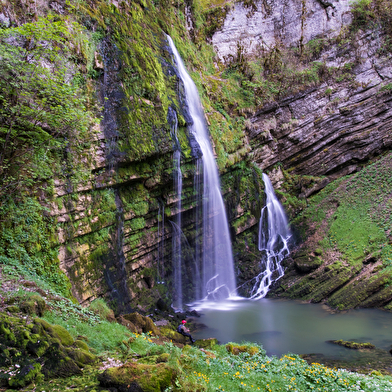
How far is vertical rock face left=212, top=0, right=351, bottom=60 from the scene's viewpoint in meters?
27.2

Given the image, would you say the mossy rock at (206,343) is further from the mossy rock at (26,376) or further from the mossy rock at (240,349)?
the mossy rock at (26,376)

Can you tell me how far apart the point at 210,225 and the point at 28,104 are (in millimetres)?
11434

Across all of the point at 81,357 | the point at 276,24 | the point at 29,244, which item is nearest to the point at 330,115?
the point at 276,24

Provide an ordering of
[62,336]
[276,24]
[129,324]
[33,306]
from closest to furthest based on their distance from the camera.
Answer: [62,336] → [33,306] → [129,324] → [276,24]

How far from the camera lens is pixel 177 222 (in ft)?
50.2

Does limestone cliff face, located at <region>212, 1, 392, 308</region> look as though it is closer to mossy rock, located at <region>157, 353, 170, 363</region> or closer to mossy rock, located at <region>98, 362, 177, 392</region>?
mossy rock, located at <region>157, 353, 170, 363</region>

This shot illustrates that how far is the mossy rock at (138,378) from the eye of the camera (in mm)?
4059

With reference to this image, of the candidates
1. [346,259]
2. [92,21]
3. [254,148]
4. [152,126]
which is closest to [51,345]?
[152,126]

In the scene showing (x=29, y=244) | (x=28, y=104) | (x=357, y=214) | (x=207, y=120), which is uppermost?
(x=207, y=120)

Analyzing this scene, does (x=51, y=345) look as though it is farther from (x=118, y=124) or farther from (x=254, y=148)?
(x=254, y=148)

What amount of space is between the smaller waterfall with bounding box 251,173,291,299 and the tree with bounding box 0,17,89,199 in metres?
13.4

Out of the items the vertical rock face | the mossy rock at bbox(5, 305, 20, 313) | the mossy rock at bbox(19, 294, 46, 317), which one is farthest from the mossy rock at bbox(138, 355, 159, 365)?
the vertical rock face

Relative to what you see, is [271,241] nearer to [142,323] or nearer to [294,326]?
[294,326]

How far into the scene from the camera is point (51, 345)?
15.0 ft
